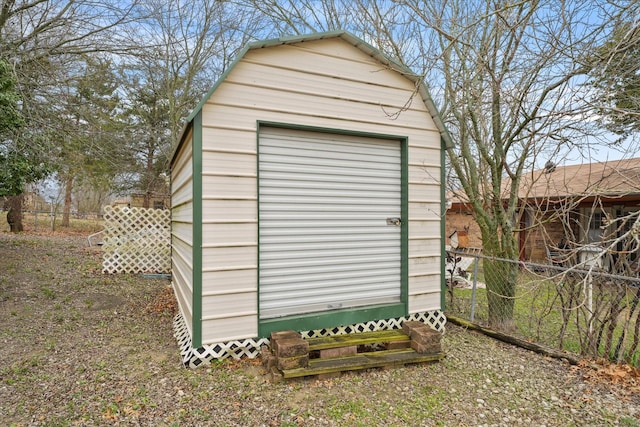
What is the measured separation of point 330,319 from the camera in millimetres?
3740

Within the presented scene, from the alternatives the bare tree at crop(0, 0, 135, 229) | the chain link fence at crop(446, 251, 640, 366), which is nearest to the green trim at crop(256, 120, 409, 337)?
the chain link fence at crop(446, 251, 640, 366)

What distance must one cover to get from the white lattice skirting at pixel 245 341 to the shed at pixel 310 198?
0.04 ft

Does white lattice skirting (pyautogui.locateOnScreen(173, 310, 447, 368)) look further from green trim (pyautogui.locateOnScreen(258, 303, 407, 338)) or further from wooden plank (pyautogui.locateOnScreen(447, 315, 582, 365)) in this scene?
wooden plank (pyautogui.locateOnScreen(447, 315, 582, 365))

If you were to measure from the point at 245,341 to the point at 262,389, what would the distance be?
1.88 ft

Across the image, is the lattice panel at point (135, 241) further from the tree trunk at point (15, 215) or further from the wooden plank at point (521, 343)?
the tree trunk at point (15, 215)

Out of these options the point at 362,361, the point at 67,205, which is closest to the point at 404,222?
the point at 362,361

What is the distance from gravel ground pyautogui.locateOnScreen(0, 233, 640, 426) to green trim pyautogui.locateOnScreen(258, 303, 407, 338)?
414mm

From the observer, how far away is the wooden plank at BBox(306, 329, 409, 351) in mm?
3395

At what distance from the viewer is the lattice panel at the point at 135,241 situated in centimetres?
762

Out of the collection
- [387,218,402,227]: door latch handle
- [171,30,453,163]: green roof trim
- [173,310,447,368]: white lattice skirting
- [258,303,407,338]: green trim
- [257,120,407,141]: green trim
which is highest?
[171,30,453,163]: green roof trim

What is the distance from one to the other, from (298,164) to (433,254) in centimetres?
189

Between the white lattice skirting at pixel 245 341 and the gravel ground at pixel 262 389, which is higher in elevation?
the white lattice skirting at pixel 245 341

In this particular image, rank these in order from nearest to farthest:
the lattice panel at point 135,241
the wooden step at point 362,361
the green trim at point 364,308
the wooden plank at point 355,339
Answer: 1. the wooden step at point 362,361
2. the wooden plank at point 355,339
3. the green trim at point 364,308
4. the lattice panel at point 135,241

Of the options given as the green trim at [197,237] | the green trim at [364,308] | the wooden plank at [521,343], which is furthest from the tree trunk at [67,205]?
the wooden plank at [521,343]
